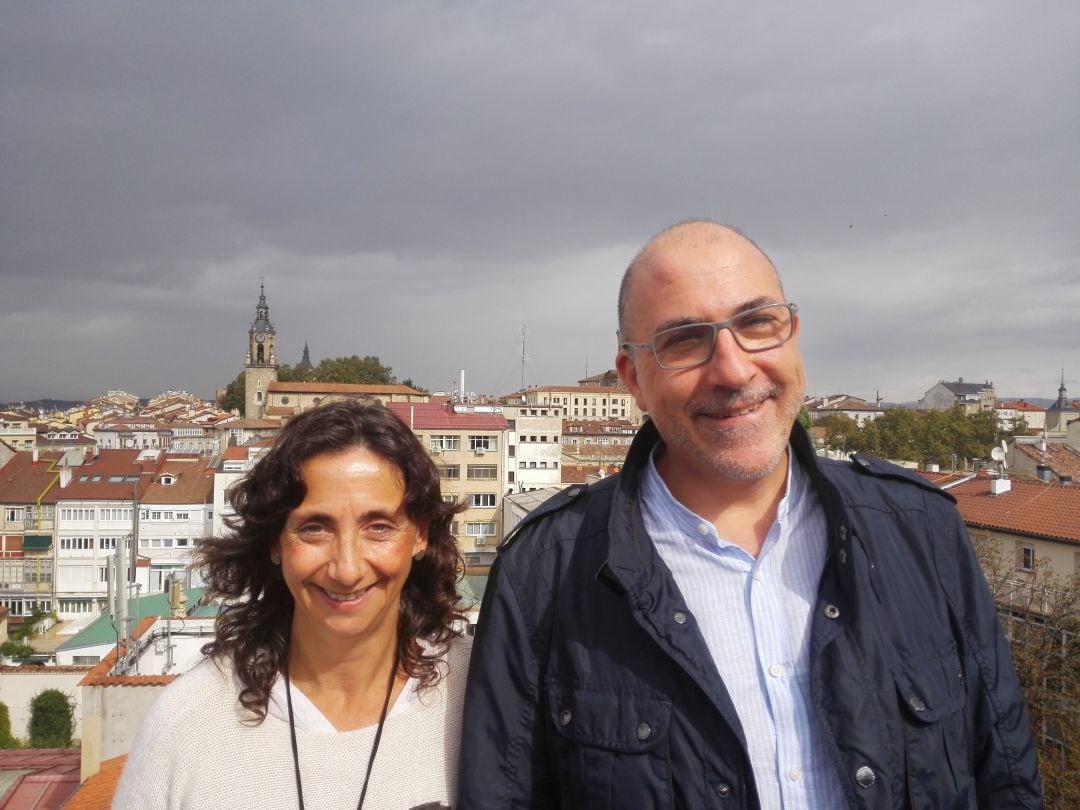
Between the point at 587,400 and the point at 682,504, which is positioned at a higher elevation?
the point at 587,400

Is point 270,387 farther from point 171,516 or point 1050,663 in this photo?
point 1050,663

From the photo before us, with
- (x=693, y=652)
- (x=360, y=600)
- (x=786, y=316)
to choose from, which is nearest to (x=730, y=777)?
(x=693, y=652)

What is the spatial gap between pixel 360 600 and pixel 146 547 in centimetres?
3936

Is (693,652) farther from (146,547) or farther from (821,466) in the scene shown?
(146,547)

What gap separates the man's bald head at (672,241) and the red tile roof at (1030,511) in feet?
56.9

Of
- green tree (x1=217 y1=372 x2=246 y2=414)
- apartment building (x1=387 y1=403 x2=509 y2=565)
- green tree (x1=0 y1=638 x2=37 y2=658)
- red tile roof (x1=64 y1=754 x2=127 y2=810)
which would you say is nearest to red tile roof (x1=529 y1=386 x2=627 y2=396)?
green tree (x1=217 y1=372 x2=246 y2=414)

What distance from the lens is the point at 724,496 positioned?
219cm

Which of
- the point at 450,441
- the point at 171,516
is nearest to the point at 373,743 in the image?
the point at 450,441

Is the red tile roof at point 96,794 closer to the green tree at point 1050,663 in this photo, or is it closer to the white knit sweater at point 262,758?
the white knit sweater at point 262,758

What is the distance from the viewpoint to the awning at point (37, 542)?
36062 millimetres

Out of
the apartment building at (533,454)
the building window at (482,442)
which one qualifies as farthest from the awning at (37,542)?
the apartment building at (533,454)

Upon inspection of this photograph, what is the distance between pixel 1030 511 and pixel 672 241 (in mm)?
19894

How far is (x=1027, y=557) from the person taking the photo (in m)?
17.5

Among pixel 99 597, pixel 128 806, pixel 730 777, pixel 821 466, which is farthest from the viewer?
pixel 99 597
